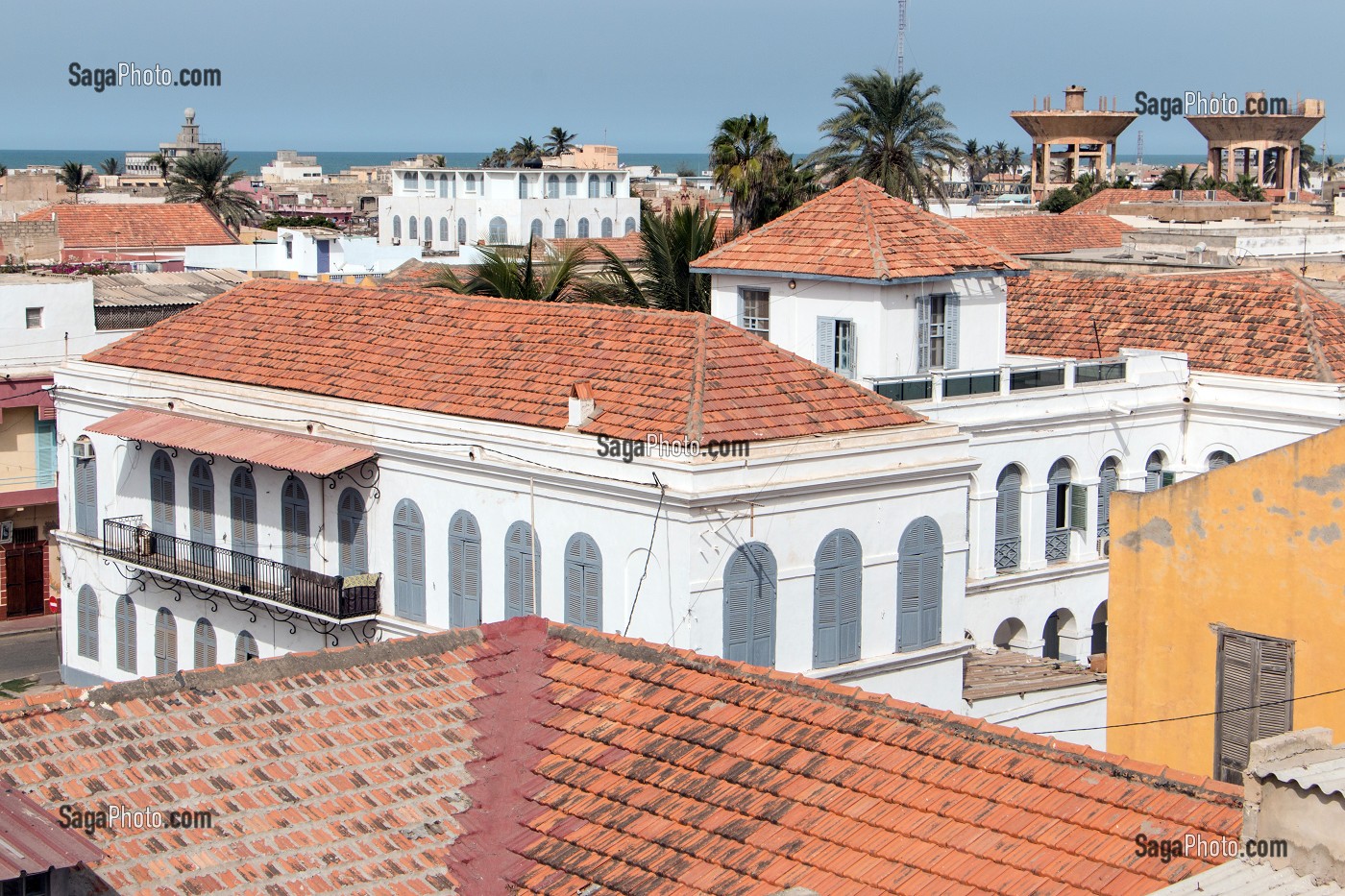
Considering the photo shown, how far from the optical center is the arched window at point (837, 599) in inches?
980

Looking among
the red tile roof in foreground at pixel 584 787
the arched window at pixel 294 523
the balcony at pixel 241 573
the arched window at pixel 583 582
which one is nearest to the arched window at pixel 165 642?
the balcony at pixel 241 573

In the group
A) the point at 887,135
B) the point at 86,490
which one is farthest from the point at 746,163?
the point at 86,490

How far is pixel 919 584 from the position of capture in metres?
26.0

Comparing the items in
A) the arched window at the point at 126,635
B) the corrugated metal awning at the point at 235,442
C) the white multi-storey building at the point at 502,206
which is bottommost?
the arched window at the point at 126,635

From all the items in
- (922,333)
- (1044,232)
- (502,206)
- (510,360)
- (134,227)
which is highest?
(502,206)

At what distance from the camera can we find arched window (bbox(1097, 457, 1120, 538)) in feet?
108

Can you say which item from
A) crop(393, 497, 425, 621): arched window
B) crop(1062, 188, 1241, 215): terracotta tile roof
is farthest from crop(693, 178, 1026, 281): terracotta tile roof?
crop(1062, 188, 1241, 215): terracotta tile roof

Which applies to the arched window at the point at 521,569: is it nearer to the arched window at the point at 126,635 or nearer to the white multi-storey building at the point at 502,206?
the arched window at the point at 126,635

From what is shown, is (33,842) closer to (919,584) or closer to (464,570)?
(464,570)

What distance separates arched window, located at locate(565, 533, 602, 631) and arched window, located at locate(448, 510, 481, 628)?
177 cm

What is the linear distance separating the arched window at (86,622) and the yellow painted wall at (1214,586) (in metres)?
21.0

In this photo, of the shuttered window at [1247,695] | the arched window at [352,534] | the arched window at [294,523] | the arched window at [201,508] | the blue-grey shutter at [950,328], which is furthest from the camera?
the blue-grey shutter at [950,328]

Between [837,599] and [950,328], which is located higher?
[950,328]

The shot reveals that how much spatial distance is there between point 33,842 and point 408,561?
15.8 metres
